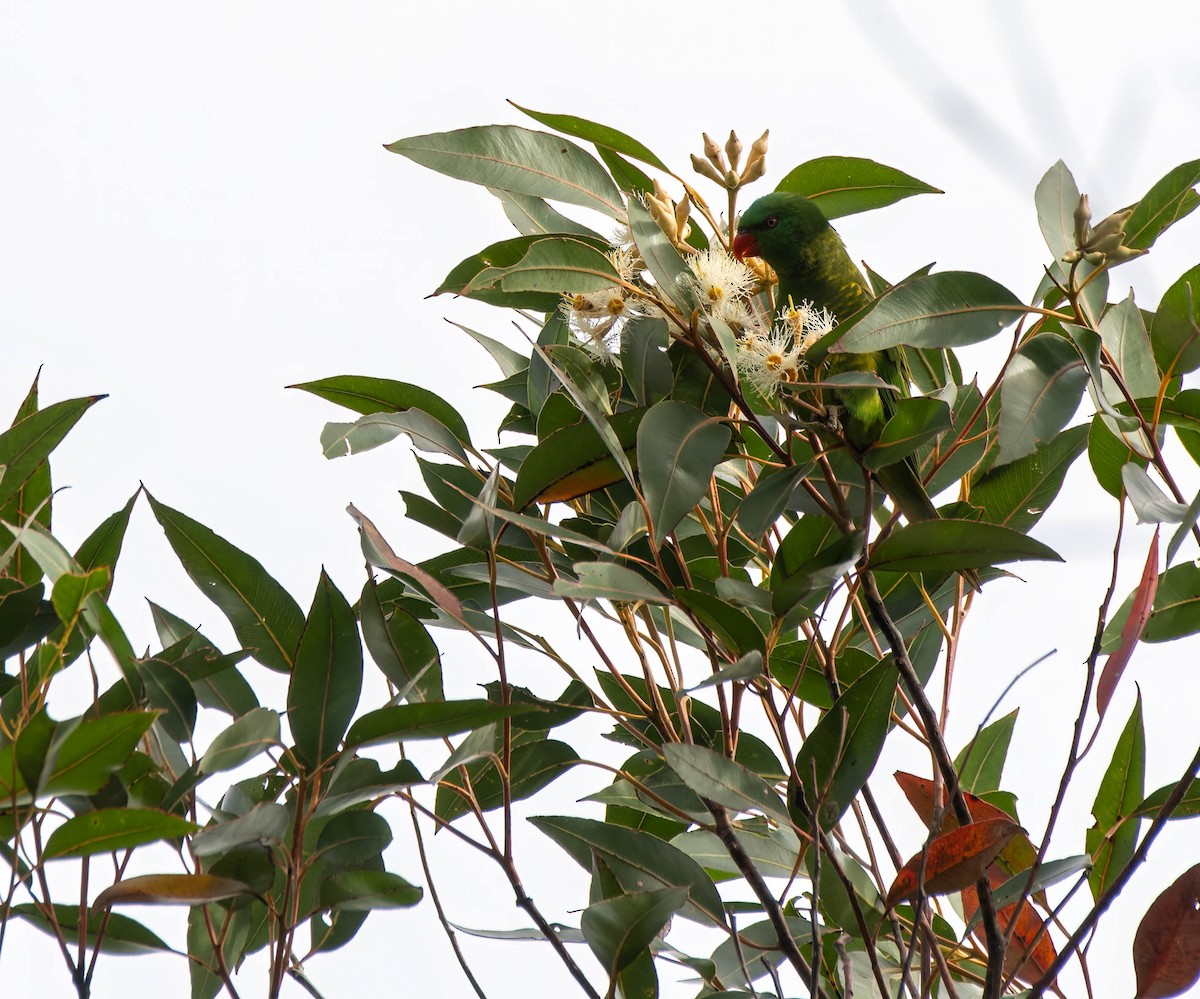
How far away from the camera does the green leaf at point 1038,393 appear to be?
0.80 meters

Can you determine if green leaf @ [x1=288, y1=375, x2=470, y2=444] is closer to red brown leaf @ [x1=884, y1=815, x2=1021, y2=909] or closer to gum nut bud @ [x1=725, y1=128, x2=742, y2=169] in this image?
gum nut bud @ [x1=725, y1=128, x2=742, y2=169]

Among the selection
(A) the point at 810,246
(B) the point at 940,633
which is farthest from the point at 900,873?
(A) the point at 810,246

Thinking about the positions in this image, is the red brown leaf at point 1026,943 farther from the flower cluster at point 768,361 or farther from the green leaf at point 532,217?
the green leaf at point 532,217

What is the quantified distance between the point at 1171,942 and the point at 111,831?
29.1 inches

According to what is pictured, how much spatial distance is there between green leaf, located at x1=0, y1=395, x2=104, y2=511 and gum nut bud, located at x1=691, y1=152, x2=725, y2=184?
1.61ft

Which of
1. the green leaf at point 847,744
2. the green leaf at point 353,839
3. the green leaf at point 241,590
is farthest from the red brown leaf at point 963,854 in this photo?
the green leaf at point 241,590

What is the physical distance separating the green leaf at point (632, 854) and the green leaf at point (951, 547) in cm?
27

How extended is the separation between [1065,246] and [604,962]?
0.64 m

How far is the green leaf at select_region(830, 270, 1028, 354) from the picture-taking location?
788mm

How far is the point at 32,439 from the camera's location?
2.90 feet

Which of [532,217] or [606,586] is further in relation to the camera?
[532,217]

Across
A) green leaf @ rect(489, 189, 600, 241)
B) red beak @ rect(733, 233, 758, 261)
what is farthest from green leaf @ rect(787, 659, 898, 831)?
red beak @ rect(733, 233, 758, 261)

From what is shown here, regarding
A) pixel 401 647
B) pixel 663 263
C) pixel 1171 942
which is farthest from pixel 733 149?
pixel 1171 942

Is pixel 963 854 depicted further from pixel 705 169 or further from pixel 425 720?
pixel 705 169
